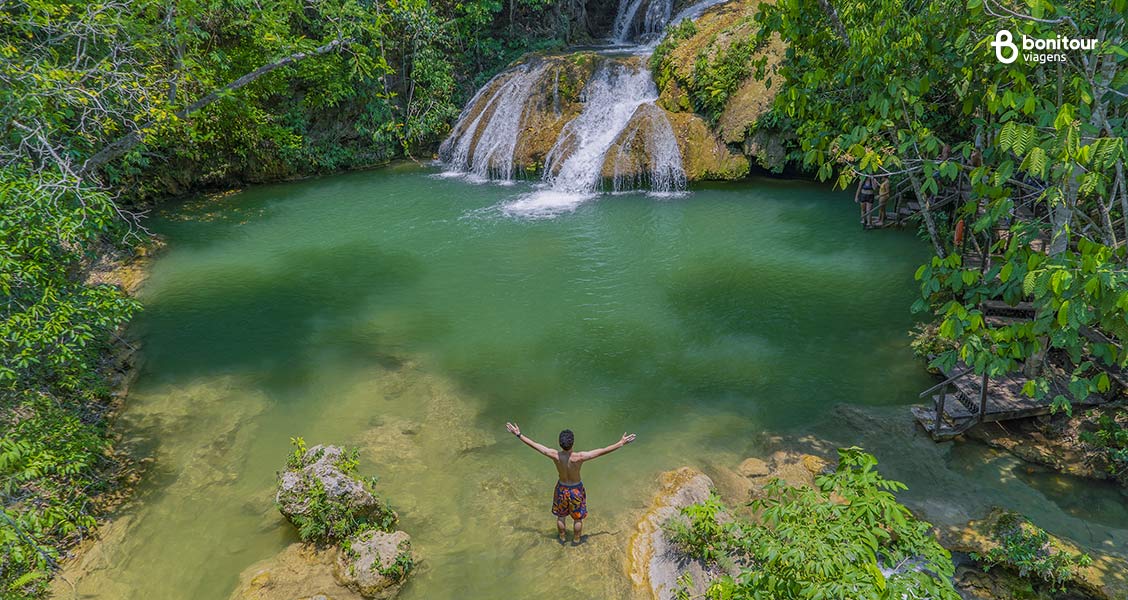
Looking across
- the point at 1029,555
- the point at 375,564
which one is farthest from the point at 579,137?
the point at 1029,555

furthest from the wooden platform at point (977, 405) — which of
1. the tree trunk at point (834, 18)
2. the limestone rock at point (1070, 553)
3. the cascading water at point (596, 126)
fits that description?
the cascading water at point (596, 126)

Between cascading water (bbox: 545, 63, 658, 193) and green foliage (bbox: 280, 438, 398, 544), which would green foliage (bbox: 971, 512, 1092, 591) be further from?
cascading water (bbox: 545, 63, 658, 193)

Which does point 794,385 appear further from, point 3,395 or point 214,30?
point 214,30

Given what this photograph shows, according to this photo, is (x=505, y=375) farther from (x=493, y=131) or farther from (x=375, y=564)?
(x=493, y=131)

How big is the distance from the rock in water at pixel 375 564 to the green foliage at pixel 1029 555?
5851mm

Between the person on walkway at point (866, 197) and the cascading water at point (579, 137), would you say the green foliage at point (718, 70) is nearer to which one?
the cascading water at point (579, 137)

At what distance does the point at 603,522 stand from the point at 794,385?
4.22 m

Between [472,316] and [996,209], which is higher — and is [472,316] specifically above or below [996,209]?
below

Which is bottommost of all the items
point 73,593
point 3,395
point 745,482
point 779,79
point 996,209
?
point 73,593

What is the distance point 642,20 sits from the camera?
2753 centimetres

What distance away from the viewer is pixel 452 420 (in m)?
8.93

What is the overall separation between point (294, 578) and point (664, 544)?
153 inches

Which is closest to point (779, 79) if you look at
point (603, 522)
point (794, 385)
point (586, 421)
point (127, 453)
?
point (794, 385)

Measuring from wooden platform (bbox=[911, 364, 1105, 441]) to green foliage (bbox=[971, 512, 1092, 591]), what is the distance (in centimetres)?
169
